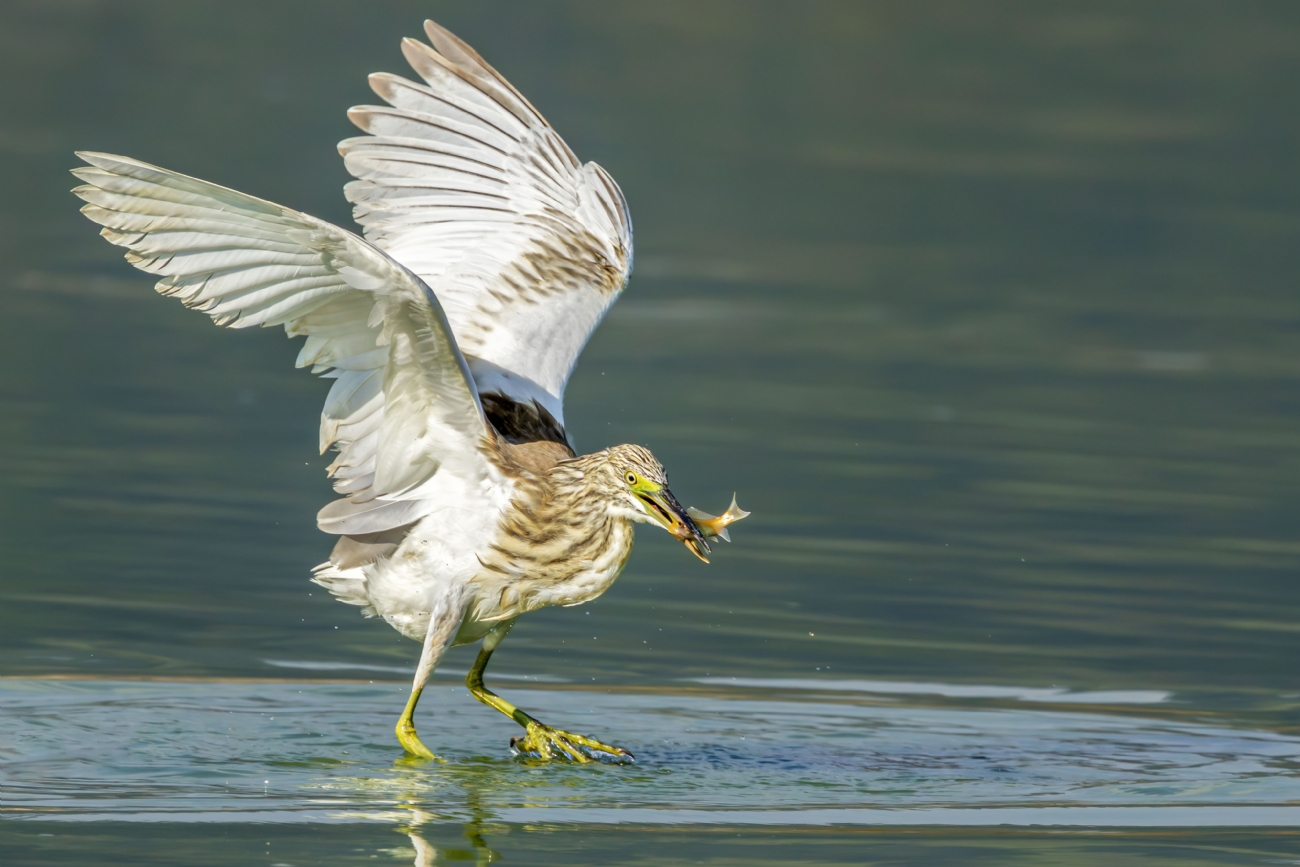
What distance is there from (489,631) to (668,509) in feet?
3.89

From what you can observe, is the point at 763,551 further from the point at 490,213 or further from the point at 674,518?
the point at 674,518

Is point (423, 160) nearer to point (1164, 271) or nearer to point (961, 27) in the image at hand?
point (1164, 271)

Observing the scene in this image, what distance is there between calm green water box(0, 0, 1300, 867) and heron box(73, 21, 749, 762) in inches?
26.1

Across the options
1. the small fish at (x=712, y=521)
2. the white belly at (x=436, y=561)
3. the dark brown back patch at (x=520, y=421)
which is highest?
the dark brown back patch at (x=520, y=421)

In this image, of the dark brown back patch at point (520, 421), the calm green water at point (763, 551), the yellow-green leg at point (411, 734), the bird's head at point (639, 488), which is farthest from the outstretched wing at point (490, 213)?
the calm green water at point (763, 551)

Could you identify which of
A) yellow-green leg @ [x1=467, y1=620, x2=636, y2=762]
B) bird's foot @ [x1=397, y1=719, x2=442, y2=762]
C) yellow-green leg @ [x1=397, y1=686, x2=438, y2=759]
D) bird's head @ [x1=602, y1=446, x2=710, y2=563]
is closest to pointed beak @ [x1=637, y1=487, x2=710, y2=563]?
bird's head @ [x1=602, y1=446, x2=710, y2=563]

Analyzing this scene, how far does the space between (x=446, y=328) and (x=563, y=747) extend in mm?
1767

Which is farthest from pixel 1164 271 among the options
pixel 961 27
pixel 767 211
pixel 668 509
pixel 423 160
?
pixel 961 27

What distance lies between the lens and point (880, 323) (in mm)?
17656

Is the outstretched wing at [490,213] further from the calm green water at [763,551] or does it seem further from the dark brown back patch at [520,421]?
the calm green water at [763,551]

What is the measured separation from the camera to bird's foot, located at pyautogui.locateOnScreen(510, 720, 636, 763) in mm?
8531

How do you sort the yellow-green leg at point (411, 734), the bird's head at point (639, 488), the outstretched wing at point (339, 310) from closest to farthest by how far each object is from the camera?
the outstretched wing at point (339, 310) < the bird's head at point (639, 488) < the yellow-green leg at point (411, 734)

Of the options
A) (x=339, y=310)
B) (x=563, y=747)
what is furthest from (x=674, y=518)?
(x=339, y=310)

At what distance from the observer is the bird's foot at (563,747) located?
8.53 m
